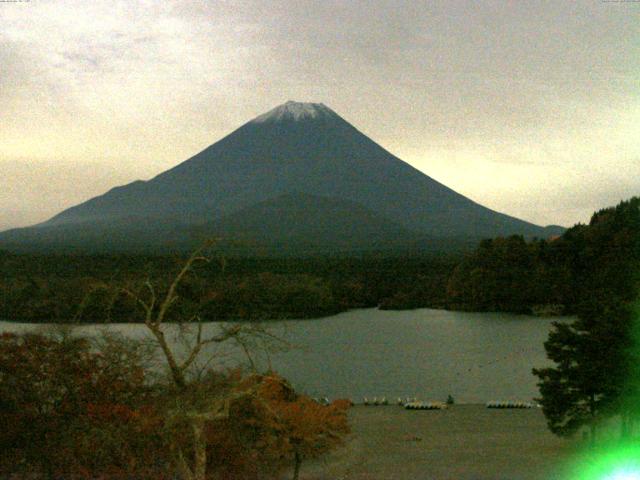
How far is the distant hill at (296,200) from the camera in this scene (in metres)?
46.2

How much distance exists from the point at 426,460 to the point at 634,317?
2961 millimetres

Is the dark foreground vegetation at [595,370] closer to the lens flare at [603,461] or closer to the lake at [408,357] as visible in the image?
the lens flare at [603,461]

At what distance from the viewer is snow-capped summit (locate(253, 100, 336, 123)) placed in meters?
64.4

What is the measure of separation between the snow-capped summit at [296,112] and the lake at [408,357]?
125 ft

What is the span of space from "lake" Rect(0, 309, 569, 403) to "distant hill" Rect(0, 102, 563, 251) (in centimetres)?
1700

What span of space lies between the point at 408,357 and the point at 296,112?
48193 millimetres

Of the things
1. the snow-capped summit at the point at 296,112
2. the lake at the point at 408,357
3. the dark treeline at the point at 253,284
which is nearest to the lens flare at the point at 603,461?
the lake at the point at 408,357

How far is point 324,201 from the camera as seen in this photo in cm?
5269

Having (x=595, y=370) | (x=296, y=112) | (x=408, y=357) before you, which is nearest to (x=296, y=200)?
(x=296, y=112)

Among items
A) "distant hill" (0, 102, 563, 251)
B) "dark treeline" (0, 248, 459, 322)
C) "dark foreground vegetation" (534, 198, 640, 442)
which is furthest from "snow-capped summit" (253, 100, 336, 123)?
"dark foreground vegetation" (534, 198, 640, 442)

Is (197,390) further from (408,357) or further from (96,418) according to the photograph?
(408,357)

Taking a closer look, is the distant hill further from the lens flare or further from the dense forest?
the lens flare

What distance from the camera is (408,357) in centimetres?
1928

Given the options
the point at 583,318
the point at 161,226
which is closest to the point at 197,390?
the point at 583,318
